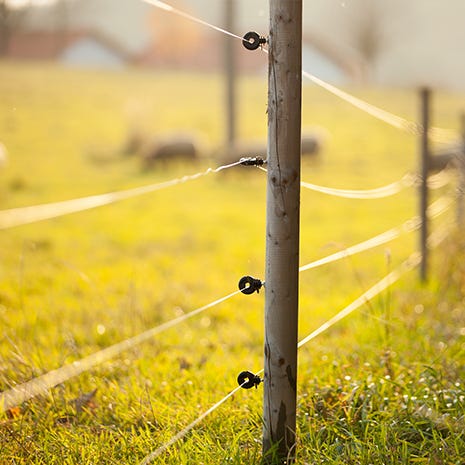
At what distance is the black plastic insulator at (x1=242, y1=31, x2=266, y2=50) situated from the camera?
2.38 metres

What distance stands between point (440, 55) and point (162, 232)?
31824 mm

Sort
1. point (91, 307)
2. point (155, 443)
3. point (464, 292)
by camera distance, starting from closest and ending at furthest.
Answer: point (155, 443) → point (464, 292) → point (91, 307)

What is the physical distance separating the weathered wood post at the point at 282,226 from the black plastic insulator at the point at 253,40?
69mm

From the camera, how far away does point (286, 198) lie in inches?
92.6

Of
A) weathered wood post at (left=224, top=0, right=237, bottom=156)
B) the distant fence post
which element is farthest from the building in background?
the distant fence post

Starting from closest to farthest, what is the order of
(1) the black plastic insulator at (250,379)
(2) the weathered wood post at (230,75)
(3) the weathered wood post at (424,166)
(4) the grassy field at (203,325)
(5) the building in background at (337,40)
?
(1) the black plastic insulator at (250,379)
(4) the grassy field at (203,325)
(3) the weathered wood post at (424,166)
(2) the weathered wood post at (230,75)
(5) the building in background at (337,40)

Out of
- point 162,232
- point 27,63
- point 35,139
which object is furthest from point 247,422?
point 27,63

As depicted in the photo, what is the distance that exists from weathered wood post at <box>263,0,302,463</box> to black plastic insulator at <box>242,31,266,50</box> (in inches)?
2.7

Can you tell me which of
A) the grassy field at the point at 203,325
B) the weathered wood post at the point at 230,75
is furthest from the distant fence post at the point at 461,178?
the weathered wood post at the point at 230,75

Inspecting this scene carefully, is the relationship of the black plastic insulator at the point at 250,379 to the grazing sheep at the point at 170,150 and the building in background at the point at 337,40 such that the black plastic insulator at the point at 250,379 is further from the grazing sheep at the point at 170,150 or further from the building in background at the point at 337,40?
the building in background at the point at 337,40

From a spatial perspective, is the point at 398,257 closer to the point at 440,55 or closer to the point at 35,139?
the point at 35,139

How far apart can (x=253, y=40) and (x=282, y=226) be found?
25.9 inches

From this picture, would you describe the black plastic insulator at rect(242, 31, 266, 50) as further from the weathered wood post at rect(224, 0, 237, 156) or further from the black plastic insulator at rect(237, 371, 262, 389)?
A: the weathered wood post at rect(224, 0, 237, 156)

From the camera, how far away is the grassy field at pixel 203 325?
8.41ft
